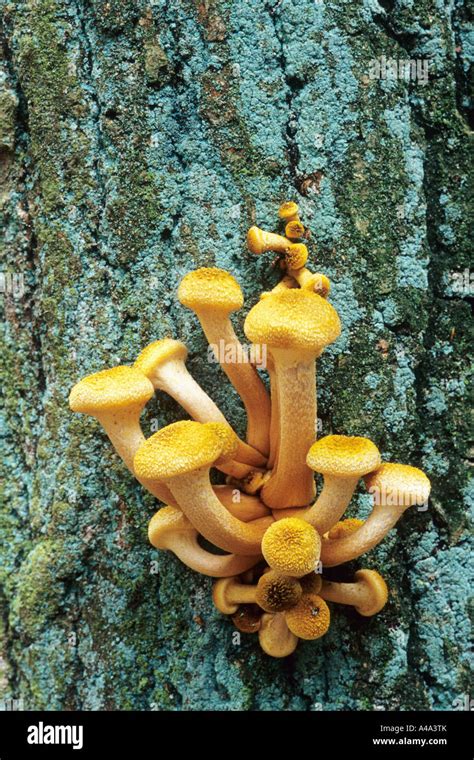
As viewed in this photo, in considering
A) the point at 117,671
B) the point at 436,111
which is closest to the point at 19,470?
the point at 117,671

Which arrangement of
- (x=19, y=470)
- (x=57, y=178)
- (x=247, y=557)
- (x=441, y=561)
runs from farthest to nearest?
(x=19, y=470), (x=57, y=178), (x=441, y=561), (x=247, y=557)

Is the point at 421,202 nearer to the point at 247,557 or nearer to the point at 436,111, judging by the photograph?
the point at 436,111

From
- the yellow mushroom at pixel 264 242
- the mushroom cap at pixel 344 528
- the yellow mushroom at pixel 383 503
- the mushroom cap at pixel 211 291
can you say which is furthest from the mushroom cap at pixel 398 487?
the yellow mushroom at pixel 264 242

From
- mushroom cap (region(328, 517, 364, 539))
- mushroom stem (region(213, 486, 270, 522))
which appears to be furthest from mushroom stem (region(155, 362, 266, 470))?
mushroom cap (region(328, 517, 364, 539))

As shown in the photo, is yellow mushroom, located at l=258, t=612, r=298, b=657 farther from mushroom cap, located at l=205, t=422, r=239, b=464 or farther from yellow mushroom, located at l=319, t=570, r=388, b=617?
mushroom cap, located at l=205, t=422, r=239, b=464

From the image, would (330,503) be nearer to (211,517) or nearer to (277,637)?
(211,517)

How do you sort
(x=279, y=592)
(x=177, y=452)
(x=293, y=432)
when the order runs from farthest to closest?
(x=293, y=432)
(x=279, y=592)
(x=177, y=452)

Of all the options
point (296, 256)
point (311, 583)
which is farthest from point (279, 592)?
point (296, 256)

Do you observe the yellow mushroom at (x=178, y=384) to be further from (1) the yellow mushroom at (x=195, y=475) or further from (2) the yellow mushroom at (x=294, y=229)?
(2) the yellow mushroom at (x=294, y=229)
